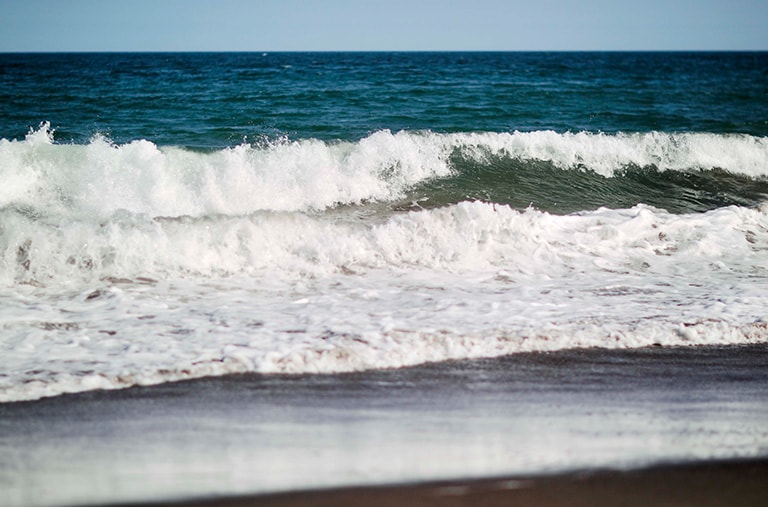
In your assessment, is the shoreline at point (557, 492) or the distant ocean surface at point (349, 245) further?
the distant ocean surface at point (349, 245)

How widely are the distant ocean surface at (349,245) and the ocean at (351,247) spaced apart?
0.03m

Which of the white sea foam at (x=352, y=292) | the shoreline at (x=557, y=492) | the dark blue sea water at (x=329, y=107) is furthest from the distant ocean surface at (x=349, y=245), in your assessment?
the shoreline at (x=557, y=492)

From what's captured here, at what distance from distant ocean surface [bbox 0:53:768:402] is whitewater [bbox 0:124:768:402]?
3 cm

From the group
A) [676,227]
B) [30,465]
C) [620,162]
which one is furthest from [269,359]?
[620,162]

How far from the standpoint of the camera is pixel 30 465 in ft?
10.3

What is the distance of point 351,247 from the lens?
6.94 meters

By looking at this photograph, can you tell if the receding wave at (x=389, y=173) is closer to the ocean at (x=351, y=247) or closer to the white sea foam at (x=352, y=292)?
the ocean at (x=351, y=247)

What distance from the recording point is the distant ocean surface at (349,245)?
479 cm

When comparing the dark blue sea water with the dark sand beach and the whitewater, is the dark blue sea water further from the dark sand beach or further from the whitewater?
the dark sand beach

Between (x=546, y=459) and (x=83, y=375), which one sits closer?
(x=546, y=459)

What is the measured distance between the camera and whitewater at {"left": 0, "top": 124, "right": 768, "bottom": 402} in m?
4.69

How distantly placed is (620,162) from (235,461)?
10.5 m

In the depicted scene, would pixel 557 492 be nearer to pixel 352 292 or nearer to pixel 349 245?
pixel 352 292

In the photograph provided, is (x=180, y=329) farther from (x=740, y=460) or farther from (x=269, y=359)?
(x=740, y=460)
